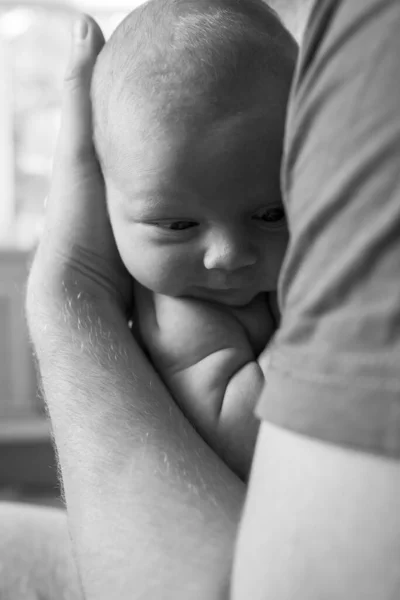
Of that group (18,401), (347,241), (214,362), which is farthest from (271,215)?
(18,401)

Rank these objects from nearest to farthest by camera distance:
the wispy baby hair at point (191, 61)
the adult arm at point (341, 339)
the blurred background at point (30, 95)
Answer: the adult arm at point (341, 339), the wispy baby hair at point (191, 61), the blurred background at point (30, 95)

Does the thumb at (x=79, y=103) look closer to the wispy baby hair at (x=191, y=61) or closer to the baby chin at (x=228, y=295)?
the wispy baby hair at (x=191, y=61)

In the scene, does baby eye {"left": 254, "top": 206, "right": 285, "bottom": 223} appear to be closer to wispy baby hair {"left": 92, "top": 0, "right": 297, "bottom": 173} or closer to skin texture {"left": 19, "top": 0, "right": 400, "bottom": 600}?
wispy baby hair {"left": 92, "top": 0, "right": 297, "bottom": 173}

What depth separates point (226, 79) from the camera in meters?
0.90

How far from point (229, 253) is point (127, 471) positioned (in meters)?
0.31

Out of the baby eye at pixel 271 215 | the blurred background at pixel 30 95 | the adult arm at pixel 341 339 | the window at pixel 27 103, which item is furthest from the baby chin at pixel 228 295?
the window at pixel 27 103

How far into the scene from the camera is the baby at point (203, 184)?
0.91 metres

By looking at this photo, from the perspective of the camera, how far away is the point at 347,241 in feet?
1.62

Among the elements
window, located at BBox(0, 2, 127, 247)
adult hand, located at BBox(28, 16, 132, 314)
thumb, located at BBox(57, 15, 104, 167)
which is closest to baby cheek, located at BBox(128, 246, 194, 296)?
adult hand, located at BBox(28, 16, 132, 314)

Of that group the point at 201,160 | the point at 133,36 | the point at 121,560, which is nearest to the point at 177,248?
the point at 201,160

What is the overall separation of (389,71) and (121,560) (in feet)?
1.76

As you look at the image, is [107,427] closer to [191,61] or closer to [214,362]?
[214,362]

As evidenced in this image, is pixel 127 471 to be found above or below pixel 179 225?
below

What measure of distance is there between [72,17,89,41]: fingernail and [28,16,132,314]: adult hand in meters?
0.06
